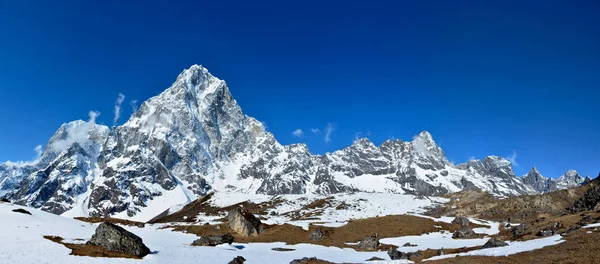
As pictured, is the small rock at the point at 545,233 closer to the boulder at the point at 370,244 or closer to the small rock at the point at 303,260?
the boulder at the point at 370,244

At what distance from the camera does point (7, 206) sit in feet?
166

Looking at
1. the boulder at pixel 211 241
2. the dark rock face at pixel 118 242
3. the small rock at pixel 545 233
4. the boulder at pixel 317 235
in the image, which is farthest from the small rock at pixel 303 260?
the small rock at pixel 545 233

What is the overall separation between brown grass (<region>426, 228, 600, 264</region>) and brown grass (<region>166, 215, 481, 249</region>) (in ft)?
88.9

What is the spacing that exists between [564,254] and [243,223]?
4860 centimetres

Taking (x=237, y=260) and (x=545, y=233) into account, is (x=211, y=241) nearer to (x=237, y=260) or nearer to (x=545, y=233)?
(x=237, y=260)

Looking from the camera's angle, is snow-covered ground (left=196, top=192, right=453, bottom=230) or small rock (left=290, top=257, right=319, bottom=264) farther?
snow-covered ground (left=196, top=192, right=453, bottom=230)

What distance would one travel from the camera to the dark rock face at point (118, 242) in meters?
37.5

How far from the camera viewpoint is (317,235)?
64812 mm

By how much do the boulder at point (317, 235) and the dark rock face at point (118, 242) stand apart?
3140 cm

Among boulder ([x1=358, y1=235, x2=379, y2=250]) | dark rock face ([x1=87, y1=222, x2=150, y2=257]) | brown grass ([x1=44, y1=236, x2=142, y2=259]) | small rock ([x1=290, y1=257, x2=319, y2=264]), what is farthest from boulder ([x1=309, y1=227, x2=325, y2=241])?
brown grass ([x1=44, y1=236, x2=142, y2=259])

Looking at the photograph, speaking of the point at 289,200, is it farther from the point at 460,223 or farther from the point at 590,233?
the point at 590,233

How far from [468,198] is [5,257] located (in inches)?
5934

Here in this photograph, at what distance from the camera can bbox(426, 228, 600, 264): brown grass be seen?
2928 centimetres

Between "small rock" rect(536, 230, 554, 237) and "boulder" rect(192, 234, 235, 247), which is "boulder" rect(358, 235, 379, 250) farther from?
"small rock" rect(536, 230, 554, 237)
